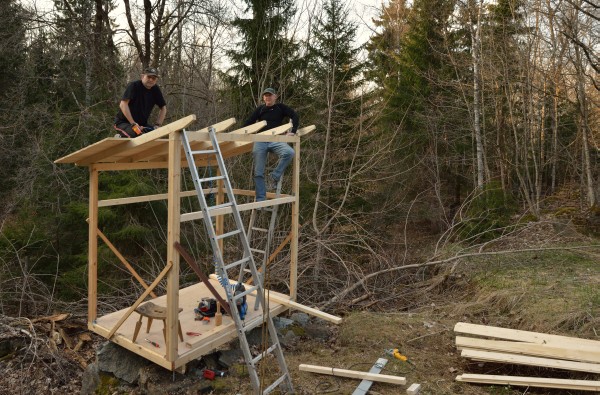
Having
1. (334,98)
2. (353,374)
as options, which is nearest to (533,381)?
(353,374)

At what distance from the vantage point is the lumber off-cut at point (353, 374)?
15.6 feet

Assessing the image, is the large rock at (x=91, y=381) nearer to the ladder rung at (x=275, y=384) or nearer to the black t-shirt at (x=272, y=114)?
the ladder rung at (x=275, y=384)

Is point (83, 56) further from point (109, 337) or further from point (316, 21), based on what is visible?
point (109, 337)

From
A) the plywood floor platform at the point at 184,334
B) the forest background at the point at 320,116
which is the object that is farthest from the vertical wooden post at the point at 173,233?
the forest background at the point at 320,116

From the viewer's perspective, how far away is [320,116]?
1219 cm

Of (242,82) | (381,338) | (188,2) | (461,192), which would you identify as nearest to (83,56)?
(188,2)

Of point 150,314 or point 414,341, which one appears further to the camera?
point 414,341

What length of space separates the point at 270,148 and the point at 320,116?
6.22m

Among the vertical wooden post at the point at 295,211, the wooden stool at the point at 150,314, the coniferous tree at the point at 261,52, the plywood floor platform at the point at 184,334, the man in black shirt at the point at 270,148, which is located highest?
the coniferous tree at the point at 261,52

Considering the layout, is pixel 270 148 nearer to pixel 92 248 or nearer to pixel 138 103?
pixel 138 103

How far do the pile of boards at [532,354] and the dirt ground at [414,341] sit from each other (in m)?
0.12

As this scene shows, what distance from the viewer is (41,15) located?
41.5 feet

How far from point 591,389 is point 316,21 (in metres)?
10.6

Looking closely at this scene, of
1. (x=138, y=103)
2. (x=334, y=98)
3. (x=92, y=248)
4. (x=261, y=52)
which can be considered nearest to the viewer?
(x=92, y=248)
